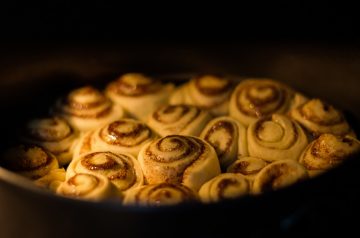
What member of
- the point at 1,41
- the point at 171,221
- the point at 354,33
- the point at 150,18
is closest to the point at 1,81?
the point at 1,41

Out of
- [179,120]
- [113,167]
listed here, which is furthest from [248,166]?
[113,167]

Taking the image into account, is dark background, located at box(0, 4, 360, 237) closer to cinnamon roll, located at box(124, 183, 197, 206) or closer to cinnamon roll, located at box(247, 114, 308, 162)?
cinnamon roll, located at box(247, 114, 308, 162)

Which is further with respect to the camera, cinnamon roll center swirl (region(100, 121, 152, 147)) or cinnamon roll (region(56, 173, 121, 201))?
cinnamon roll center swirl (region(100, 121, 152, 147))

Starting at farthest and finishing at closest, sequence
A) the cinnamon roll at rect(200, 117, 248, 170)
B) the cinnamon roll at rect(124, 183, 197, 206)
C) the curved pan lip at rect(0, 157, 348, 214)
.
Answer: the cinnamon roll at rect(200, 117, 248, 170) → the cinnamon roll at rect(124, 183, 197, 206) → the curved pan lip at rect(0, 157, 348, 214)

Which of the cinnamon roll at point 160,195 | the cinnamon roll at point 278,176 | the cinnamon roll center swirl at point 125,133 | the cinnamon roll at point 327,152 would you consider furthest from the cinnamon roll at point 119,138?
the cinnamon roll at point 327,152

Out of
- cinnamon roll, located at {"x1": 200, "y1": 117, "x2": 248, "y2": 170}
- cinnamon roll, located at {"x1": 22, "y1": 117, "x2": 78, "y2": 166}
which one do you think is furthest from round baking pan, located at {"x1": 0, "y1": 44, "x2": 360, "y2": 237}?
cinnamon roll, located at {"x1": 200, "y1": 117, "x2": 248, "y2": 170}
